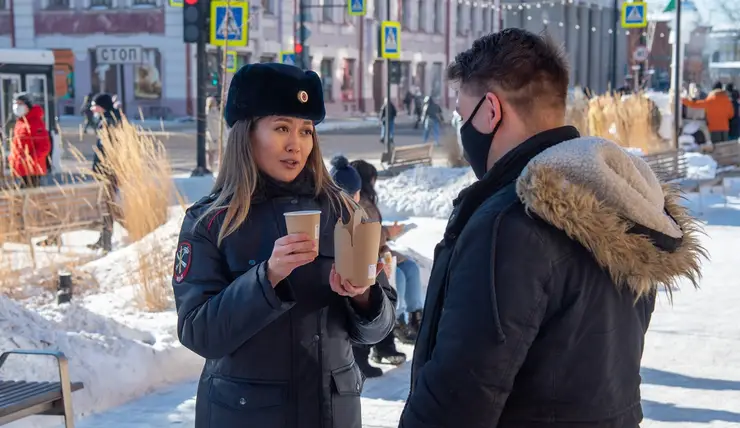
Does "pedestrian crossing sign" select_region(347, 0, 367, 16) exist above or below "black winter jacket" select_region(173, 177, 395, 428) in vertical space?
above

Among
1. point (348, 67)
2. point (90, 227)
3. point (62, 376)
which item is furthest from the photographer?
point (348, 67)

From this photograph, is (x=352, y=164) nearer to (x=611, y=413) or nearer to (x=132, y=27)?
(x=611, y=413)

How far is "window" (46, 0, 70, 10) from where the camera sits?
43219 mm

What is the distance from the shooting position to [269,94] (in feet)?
9.68

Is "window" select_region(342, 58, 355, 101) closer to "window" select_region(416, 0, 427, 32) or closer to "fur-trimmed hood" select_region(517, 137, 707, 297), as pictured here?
"window" select_region(416, 0, 427, 32)

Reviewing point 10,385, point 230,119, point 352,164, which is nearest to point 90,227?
point 352,164

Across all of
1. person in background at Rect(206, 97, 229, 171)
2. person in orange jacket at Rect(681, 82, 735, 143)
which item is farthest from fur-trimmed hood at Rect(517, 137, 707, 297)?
person in orange jacket at Rect(681, 82, 735, 143)

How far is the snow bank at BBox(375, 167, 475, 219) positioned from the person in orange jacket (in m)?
7.05

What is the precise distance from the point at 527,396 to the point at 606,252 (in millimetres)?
323

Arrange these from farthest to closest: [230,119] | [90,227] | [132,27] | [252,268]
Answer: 1. [132,27]
2. [90,227]
3. [230,119]
4. [252,268]

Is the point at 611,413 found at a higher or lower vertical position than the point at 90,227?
higher

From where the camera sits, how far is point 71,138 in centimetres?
3152

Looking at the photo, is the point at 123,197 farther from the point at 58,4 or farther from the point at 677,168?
the point at 58,4

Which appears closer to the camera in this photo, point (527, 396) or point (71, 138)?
point (527, 396)
